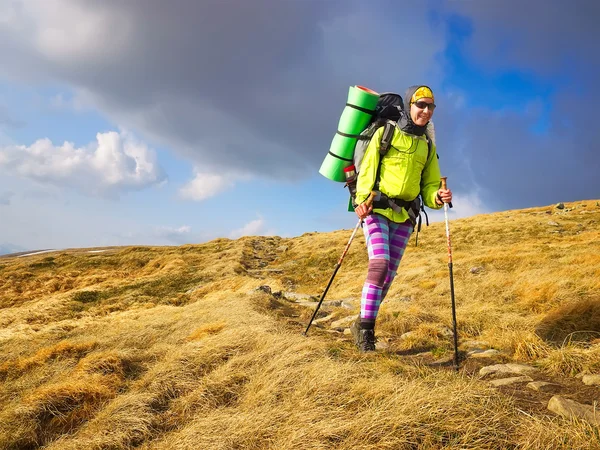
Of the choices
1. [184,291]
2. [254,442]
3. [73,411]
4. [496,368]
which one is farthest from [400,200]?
[184,291]

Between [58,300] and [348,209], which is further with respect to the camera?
[58,300]

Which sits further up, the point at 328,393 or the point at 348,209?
the point at 348,209

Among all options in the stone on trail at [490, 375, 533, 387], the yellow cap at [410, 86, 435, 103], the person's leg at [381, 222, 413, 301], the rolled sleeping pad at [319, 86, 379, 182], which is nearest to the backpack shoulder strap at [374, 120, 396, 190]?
the yellow cap at [410, 86, 435, 103]

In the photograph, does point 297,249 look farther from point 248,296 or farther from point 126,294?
point 248,296

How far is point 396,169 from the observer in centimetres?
571

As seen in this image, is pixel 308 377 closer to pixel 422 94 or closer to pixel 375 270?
pixel 375 270

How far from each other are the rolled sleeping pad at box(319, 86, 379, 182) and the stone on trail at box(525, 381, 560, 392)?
13.7 ft

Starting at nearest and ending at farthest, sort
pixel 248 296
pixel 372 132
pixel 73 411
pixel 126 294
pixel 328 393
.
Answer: pixel 328 393 < pixel 73 411 < pixel 372 132 < pixel 248 296 < pixel 126 294

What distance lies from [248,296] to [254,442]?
709cm

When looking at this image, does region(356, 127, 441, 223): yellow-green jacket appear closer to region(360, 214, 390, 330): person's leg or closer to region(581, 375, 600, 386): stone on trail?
region(360, 214, 390, 330): person's leg

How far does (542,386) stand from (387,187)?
3.24m

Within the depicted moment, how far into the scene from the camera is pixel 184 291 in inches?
687

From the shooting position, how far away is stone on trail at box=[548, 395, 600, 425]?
3130 mm

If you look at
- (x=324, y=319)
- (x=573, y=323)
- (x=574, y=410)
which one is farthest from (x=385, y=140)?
(x=324, y=319)
